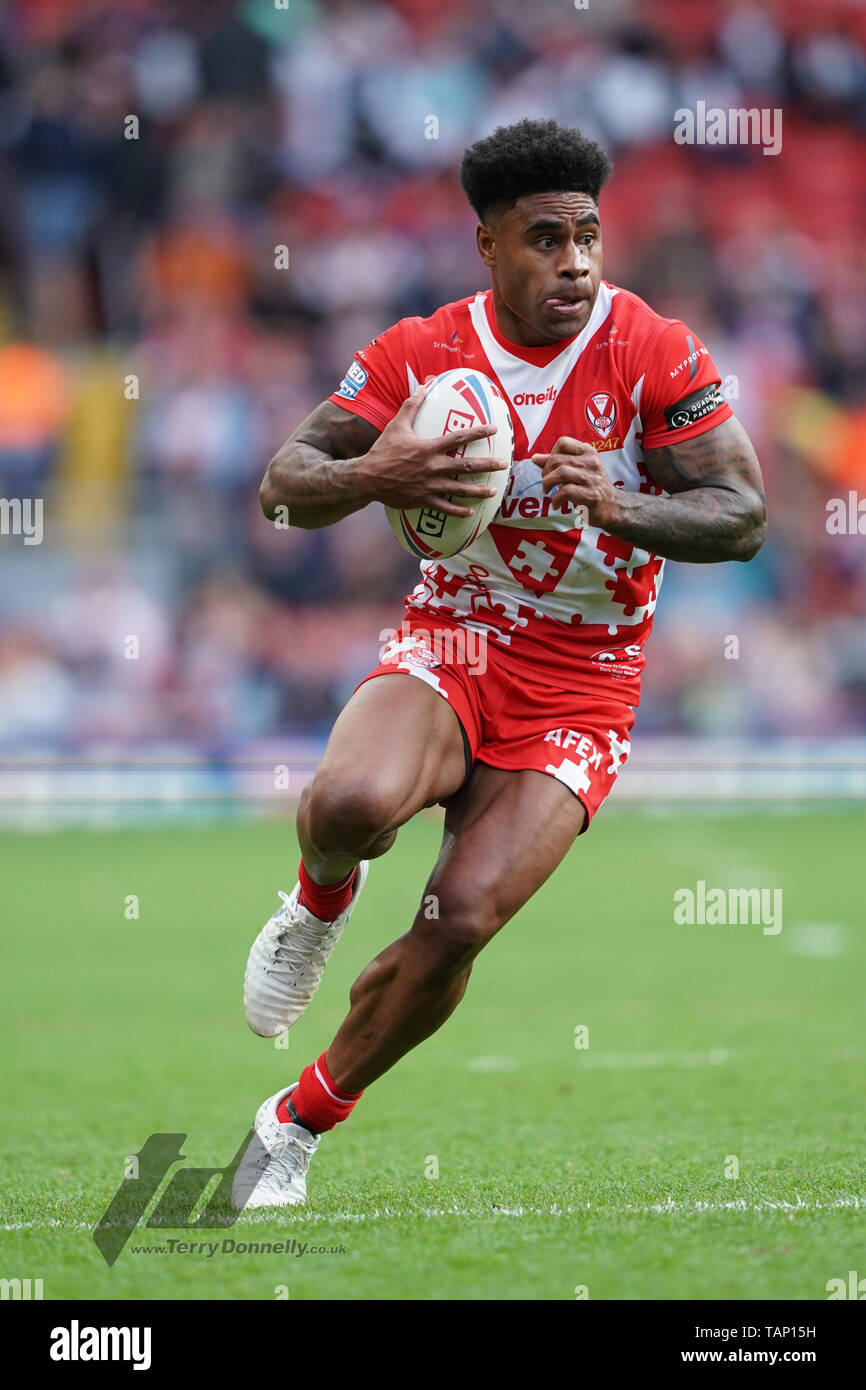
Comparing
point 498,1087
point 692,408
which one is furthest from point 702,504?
point 498,1087

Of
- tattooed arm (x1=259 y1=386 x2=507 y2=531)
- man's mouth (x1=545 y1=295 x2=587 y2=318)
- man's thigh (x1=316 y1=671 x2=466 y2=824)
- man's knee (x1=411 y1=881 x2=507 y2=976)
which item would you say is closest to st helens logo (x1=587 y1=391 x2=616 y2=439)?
man's mouth (x1=545 y1=295 x2=587 y2=318)

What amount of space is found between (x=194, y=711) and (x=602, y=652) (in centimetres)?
985

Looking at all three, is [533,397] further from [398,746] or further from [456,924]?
[456,924]

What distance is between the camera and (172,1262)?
428 cm

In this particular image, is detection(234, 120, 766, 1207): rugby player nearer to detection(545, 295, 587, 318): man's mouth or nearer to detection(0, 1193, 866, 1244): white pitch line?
detection(545, 295, 587, 318): man's mouth

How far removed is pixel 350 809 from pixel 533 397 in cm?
135

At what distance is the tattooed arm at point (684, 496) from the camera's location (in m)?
4.62

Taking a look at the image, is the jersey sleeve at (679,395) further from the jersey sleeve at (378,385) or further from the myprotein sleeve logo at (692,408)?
the jersey sleeve at (378,385)

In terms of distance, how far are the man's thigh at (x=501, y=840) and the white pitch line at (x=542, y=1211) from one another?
745 millimetres

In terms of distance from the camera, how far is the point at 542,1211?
471 centimetres

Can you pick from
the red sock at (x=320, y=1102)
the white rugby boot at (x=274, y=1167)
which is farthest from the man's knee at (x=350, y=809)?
the white rugby boot at (x=274, y=1167)
